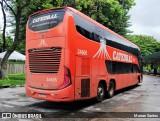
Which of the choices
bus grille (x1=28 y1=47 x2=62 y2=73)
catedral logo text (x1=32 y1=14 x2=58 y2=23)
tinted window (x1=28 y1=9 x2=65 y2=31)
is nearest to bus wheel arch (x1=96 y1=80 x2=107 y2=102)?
bus grille (x1=28 y1=47 x2=62 y2=73)

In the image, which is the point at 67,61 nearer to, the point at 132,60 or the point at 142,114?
the point at 142,114

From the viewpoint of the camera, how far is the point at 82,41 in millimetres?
10258

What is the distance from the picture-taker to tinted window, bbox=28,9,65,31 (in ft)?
32.2

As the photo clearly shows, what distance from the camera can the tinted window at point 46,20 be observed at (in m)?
9.80

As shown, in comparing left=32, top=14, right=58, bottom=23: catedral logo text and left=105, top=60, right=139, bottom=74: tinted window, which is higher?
left=32, top=14, right=58, bottom=23: catedral logo text

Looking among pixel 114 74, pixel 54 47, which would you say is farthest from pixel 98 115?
pixel 114 74

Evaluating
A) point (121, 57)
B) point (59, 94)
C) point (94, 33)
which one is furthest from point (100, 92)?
point (121, 57)

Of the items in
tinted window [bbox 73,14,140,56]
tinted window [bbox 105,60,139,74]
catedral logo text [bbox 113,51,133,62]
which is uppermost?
tinted window [bbox 73,14,140,56]

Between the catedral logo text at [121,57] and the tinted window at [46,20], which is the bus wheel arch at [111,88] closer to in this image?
the catedral logo text at [121,57]

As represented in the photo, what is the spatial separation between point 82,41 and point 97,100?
131 inches

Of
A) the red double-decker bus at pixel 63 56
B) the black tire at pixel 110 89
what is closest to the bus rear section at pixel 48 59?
the red double-decker bus at pixel 63 56

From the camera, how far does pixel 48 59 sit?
386 inches

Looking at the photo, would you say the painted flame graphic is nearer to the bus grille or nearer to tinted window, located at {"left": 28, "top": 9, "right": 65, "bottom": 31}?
the bus grille

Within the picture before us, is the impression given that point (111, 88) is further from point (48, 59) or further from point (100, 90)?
point (48, 59)
